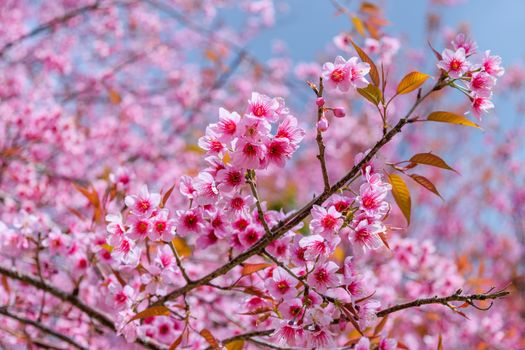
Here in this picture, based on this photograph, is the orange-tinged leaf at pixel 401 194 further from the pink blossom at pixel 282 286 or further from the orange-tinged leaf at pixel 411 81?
the pink blossom at pixel 282 286

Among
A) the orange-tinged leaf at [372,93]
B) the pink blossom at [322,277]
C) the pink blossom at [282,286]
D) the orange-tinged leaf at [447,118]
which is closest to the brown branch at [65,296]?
the pink blossom at [282,286]

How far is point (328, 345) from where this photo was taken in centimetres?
148

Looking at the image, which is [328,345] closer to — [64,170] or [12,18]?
[64,170]

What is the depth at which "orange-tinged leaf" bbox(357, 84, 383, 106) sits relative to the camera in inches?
57.6

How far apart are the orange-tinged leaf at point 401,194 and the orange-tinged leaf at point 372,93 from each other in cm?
24

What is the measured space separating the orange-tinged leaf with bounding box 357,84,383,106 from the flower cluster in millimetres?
193

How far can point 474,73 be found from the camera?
1446mm

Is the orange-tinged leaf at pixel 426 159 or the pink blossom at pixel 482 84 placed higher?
the pink blossom at pixel 482 84

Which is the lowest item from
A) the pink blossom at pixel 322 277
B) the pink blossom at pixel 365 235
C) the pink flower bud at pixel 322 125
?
the pink blossom at pixel 322 277

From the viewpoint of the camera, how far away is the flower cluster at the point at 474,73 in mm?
1427

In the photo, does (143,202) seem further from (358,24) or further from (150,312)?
(358,24)

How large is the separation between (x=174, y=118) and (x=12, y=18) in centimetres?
285

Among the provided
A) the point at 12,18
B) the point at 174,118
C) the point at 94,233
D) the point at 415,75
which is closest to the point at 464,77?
the point at 415,75

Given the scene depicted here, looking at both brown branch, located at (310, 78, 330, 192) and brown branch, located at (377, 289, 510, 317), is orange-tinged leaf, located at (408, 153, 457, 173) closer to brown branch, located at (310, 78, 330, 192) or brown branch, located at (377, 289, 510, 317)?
brown branch, located at (310, 78, 330, 192)
